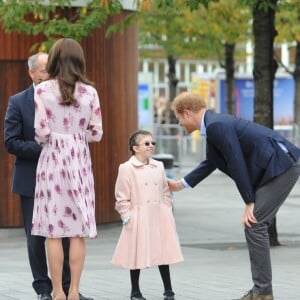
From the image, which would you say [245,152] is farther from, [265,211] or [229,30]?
[229,30]

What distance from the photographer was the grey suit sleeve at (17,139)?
7359 millimetres

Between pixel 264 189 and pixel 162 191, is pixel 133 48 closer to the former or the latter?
pixel 162 191

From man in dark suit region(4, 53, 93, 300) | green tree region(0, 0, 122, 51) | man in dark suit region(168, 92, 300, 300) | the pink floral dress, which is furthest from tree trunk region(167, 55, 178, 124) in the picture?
the pink floral dress

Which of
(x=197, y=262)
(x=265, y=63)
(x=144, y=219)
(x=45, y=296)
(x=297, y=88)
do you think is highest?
(x=265, y=63)

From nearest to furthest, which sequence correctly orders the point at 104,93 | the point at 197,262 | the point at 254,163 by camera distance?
the point at 254,163
the point at 197,262
the point at 104,93

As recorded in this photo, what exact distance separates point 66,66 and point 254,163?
149 centimetres

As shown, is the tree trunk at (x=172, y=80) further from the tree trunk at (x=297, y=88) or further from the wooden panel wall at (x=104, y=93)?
the wooden panel wall at (x=104, y=93)

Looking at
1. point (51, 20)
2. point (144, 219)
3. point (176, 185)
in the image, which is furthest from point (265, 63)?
point (144, 219)

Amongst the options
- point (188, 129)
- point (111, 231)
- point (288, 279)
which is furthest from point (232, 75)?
point (188, 129)

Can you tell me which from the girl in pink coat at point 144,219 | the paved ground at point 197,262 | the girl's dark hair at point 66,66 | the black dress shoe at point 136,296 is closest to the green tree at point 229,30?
the paved ground at point 197,262

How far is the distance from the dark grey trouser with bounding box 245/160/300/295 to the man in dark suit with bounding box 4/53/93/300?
4.32ft

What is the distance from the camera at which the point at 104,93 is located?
46.5ft

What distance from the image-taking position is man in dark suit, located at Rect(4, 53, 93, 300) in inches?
294

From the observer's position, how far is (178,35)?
95.4 ft
